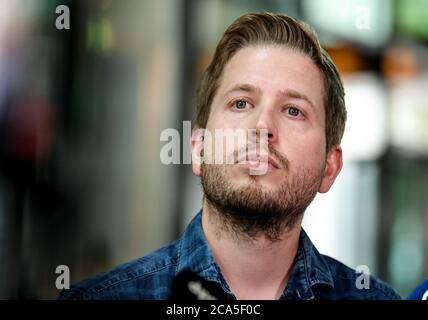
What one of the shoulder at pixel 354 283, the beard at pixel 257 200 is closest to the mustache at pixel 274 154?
the beard at pixel 257 200

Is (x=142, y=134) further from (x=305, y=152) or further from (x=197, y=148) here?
(x=305, y=152)

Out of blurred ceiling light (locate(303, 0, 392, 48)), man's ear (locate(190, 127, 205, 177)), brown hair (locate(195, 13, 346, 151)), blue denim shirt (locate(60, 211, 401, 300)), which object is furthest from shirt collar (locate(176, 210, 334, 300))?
blurred ceiling light (locate(303, 0, 392, 48))

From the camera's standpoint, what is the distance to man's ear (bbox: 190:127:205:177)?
176cm

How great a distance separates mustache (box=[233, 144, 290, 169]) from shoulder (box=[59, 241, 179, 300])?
292 mm

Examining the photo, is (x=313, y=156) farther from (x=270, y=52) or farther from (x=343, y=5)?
(x=343, y=5)

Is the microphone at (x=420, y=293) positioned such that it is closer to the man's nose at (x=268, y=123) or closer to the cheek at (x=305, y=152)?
the cheek at (x=305, y=152)

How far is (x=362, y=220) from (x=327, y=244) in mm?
110

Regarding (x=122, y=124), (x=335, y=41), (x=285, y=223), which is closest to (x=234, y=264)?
(x=285, y=223)

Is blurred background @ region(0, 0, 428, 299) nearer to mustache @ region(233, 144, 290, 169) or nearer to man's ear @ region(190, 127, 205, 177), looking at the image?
man's ear @ region(190, 127, 205, 177)

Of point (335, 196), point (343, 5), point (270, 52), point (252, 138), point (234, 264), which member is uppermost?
point (343, 5)

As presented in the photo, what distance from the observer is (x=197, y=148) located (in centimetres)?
176

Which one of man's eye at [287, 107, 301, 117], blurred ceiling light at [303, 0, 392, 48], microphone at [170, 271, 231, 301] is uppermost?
blurred ceiling light at [303, 0, 392, 48]

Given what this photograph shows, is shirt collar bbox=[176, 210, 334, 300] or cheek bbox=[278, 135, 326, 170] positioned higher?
cheek bbox=[278, 135, 326, 170]

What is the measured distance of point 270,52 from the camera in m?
1.70
